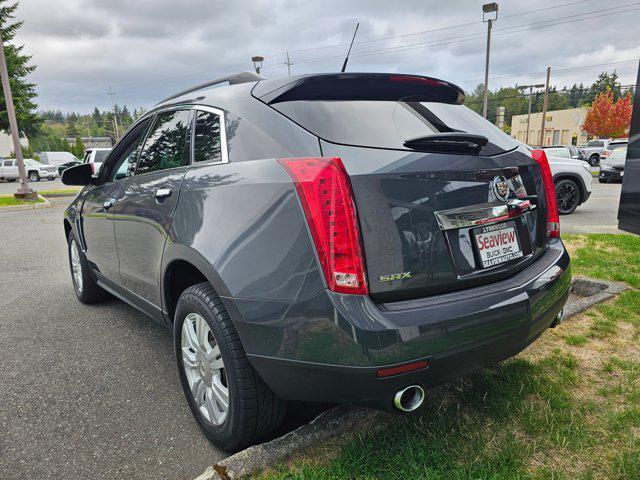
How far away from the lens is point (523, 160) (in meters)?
2.31

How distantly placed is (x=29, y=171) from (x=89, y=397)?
37.0m

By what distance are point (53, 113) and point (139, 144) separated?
21531cm

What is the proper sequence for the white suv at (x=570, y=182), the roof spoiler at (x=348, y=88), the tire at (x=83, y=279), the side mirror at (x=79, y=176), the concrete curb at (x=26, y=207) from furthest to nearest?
the concrete curb at (x=26, y=207), the white suv at (x=570, y=182), the tire at (x=83, y=279), the side mirror at (x=79, y=176), the roof spoiler at (x=348, y=88)

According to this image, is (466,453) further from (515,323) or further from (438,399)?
(515,323)

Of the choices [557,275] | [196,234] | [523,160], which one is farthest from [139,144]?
[557,275]

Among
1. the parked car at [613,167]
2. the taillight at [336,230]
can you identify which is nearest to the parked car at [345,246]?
the taillight at [336,230]

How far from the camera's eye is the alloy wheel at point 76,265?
4394 millimetres

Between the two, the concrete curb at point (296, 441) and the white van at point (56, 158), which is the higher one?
the concrete curb at point (296, 441)

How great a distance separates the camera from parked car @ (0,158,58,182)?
107 feet

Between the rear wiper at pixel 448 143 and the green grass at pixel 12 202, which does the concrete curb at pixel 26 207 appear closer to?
the green grass at pixel 12 202

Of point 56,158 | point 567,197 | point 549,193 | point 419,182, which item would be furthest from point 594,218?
point 56,158

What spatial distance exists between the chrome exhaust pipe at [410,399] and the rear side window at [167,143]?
1.63 metres

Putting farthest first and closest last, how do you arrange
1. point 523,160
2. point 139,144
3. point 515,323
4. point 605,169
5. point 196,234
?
point 605,169
point 139,144
point 523,160
point 196,234
point 515,323

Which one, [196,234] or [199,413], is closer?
[196,234]
